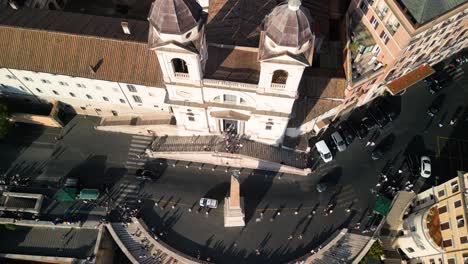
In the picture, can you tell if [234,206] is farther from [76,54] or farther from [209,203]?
[76,54]

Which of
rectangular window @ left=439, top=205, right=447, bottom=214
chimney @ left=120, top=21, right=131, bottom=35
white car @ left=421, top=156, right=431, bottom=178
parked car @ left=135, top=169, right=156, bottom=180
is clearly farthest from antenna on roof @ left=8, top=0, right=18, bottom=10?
white car @ left=421, top=156, right=431, bottom=178

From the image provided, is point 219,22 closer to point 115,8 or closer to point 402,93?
point 115,8

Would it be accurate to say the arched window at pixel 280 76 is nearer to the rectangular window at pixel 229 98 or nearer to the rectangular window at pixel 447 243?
the rectangular window at pixel 229 98

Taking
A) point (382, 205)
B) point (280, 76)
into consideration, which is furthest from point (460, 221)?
point (280, 76)

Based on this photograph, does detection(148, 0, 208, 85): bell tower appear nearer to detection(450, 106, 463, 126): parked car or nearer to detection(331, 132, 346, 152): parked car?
detection(331, 132, 346, 152): parked car

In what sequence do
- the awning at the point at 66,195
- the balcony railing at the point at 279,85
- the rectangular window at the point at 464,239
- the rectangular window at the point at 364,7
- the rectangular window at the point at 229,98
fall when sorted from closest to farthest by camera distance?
the rectangular window at the point at 464,239
the balcony railing at the point at 279,85
the rectangular window at the point at 229,98
the rectangular window at the point at 364,7
the awning at the point at 66,195

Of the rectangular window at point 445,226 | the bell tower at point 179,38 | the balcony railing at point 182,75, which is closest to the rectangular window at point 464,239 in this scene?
the rectangular window at point 445,226
